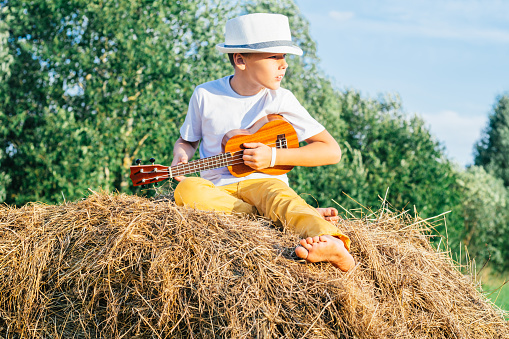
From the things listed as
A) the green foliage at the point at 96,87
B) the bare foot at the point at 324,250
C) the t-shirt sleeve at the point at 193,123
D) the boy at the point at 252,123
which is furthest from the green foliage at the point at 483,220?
the bare foot at the point at 324,250

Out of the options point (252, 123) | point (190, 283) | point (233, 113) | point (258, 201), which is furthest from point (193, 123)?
point (190, 283)

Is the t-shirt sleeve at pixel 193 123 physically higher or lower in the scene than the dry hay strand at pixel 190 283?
higher

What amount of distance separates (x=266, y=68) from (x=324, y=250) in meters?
1.41

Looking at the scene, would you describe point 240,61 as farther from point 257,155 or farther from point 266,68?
point 257,155

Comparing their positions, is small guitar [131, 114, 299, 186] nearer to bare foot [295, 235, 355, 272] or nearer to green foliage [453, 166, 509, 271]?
bare foot [295, 235, 355, 272]

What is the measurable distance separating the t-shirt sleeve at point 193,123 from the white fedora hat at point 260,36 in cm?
45

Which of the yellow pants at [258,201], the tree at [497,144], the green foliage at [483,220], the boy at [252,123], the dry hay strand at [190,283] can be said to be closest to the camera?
the dry hay strand at [190,283]

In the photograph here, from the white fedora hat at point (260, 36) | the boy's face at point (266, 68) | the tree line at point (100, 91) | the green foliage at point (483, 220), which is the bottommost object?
the green foliage at point (483, 220)

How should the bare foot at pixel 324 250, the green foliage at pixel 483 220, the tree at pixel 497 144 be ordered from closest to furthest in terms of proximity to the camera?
1. the bare foot at pixel 324 250
2. the green foliage at pixel 483 220
3. the tree at pixel 497 144

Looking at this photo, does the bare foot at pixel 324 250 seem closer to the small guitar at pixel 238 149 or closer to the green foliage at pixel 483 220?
the small guitar at pixel 238 149

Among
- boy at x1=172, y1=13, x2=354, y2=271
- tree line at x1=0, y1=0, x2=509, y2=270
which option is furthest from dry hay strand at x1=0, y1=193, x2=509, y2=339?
tree line at x1=0, y1=0, x2=509, y2=270

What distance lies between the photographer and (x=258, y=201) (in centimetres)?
329

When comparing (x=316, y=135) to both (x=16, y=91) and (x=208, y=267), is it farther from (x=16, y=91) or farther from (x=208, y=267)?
(x=16, y=91)

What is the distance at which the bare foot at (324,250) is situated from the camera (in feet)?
8.48
